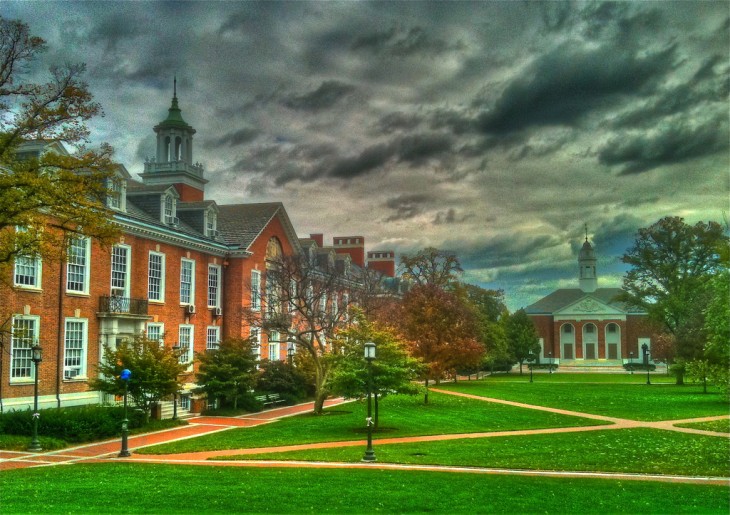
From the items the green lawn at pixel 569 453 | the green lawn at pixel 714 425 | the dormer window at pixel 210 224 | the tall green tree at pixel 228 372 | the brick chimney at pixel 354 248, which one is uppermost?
the brick chimney at pixel 354 248

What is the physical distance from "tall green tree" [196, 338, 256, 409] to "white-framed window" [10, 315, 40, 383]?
326 inches

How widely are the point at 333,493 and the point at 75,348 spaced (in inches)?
739

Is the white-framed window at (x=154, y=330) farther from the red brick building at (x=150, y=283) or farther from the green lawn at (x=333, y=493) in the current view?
the green lawn at (x=333, y=493)

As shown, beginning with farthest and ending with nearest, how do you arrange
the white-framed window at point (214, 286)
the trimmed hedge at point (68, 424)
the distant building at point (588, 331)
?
the distant building at point (588, 331)
the white-framed window at point (214, 286)
the trimmed hedge at point (68, 424)

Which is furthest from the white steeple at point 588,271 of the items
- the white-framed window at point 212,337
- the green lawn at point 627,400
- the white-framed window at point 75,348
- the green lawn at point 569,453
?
the white-framed window at point 75,348

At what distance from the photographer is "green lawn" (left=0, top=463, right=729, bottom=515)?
12664mm

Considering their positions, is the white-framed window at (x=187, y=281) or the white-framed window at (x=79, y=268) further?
the white-framed window at (x=187, y=281)

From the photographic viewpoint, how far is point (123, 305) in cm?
3125

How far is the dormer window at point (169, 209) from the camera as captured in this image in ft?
118

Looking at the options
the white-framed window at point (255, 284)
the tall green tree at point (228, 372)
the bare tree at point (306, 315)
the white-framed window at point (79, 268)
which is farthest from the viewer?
the white-framed window at point (255, 284)

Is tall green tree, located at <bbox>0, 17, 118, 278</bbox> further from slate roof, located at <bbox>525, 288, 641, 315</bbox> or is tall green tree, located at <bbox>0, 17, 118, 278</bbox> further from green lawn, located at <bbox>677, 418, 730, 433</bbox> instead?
slate roof, located at <bbox>525, 288, 641, 315</bbox>

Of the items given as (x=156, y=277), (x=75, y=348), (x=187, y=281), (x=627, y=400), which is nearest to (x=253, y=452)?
(x=75, y=348)

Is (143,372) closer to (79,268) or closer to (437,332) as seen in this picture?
(79,268)

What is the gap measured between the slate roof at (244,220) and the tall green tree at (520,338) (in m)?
40.4
